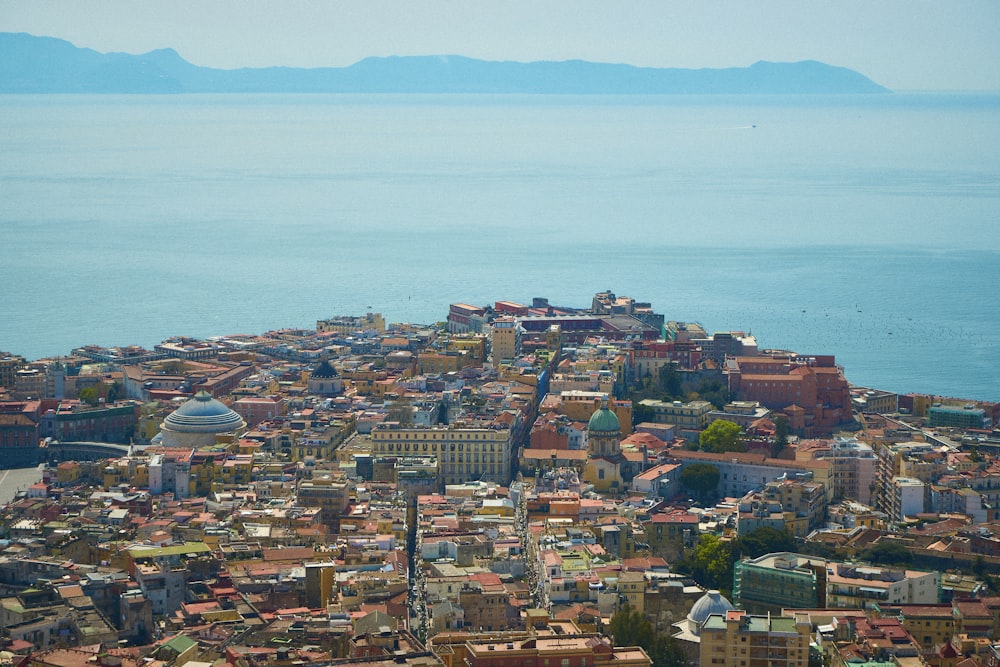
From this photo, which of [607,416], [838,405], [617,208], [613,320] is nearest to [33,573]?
[607,416]

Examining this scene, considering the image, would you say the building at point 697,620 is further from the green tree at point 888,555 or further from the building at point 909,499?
the building at point 909,499

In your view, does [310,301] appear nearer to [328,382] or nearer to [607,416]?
[328,382]

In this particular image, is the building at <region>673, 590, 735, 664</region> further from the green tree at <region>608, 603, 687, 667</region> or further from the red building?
→ the red building

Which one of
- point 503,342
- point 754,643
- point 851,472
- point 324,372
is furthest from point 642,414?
point 754,643

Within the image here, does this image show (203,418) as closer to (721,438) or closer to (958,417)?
(721,438)

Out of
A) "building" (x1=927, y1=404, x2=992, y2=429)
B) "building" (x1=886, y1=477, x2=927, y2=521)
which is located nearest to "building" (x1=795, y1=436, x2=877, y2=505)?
"building" (x1=886, y1=477, x2=927, y2=521)

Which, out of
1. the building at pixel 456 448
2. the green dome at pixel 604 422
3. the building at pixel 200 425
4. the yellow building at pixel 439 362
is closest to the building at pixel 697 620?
the building at pixel 456 448
